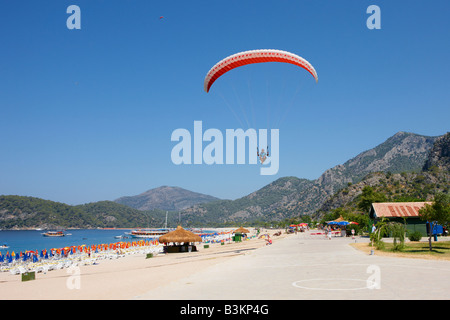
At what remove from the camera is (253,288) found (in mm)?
12055

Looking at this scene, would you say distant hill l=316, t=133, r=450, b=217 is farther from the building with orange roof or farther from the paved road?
the paved road

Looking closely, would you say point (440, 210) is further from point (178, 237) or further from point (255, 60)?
point (178, 237)

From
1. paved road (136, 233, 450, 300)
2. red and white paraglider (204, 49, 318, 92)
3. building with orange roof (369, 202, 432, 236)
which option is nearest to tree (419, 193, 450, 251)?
paved road (136, 233, 450, 300)

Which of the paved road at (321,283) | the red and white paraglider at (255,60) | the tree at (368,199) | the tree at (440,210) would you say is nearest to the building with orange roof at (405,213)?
the tree at (440,210)

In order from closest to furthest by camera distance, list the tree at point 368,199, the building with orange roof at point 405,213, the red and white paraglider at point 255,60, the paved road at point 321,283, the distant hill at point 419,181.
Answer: the paved road at point 321,283 < the red and white paraglider at point 255,60 < the building with orange roof at point 405,213 < the tree at point 368,199 < the distant hill at point 419,181

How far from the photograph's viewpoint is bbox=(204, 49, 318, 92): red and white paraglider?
80.0ft

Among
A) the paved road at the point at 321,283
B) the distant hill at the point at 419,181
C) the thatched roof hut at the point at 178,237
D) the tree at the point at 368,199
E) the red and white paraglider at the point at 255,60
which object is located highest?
the red and white paraglider at the point at 255,60

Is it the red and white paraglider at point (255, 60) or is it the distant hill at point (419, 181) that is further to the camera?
the distant hill at point (419, 181)

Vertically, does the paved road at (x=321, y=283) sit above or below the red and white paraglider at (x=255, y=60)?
below

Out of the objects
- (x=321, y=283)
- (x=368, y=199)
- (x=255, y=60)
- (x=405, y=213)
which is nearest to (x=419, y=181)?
(x=368, y=199)

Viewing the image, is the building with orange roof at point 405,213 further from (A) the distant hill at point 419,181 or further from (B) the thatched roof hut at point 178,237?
(A) the distant hill at point 419,181

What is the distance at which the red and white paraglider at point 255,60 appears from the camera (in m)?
24.4
